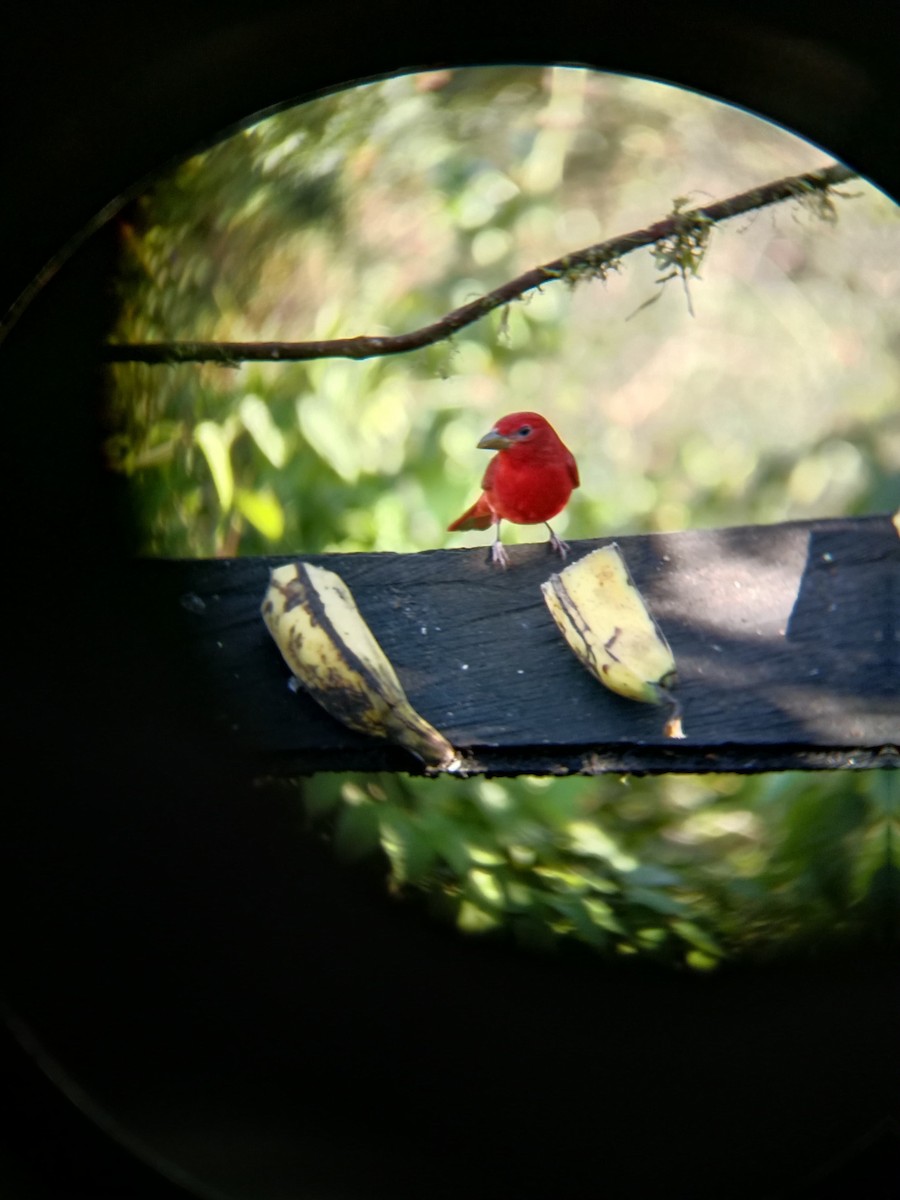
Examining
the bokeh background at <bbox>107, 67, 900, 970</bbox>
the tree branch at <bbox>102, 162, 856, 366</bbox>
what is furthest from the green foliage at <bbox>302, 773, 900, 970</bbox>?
the tree branch at <bbox>102, 162, 856, 366</bbox>

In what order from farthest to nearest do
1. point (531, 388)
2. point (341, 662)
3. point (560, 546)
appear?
point (531, 388) < point (560, 546) < point (341, 662)

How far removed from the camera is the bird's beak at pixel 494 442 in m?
1.18

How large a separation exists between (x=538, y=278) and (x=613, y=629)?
1.17 ft

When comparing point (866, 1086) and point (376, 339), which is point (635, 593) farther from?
point (866, 1086)

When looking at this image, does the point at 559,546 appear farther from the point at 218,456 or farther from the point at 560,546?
the point at 218,456

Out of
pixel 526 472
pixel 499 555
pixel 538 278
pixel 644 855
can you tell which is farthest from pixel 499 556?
pixel 644 855

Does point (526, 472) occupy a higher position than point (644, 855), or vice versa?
point (526, 472)

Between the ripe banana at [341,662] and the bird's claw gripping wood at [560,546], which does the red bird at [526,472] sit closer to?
the bird's claw gripping wood at [560,546]

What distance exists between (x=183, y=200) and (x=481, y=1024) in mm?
767

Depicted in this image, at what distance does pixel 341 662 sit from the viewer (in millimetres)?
1002

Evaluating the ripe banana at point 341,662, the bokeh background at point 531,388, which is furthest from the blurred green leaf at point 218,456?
the ripe banana at point 341,662

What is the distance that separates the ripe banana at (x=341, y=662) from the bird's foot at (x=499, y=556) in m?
0.15

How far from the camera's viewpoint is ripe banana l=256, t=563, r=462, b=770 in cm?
100

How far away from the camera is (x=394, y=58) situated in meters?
0.86
